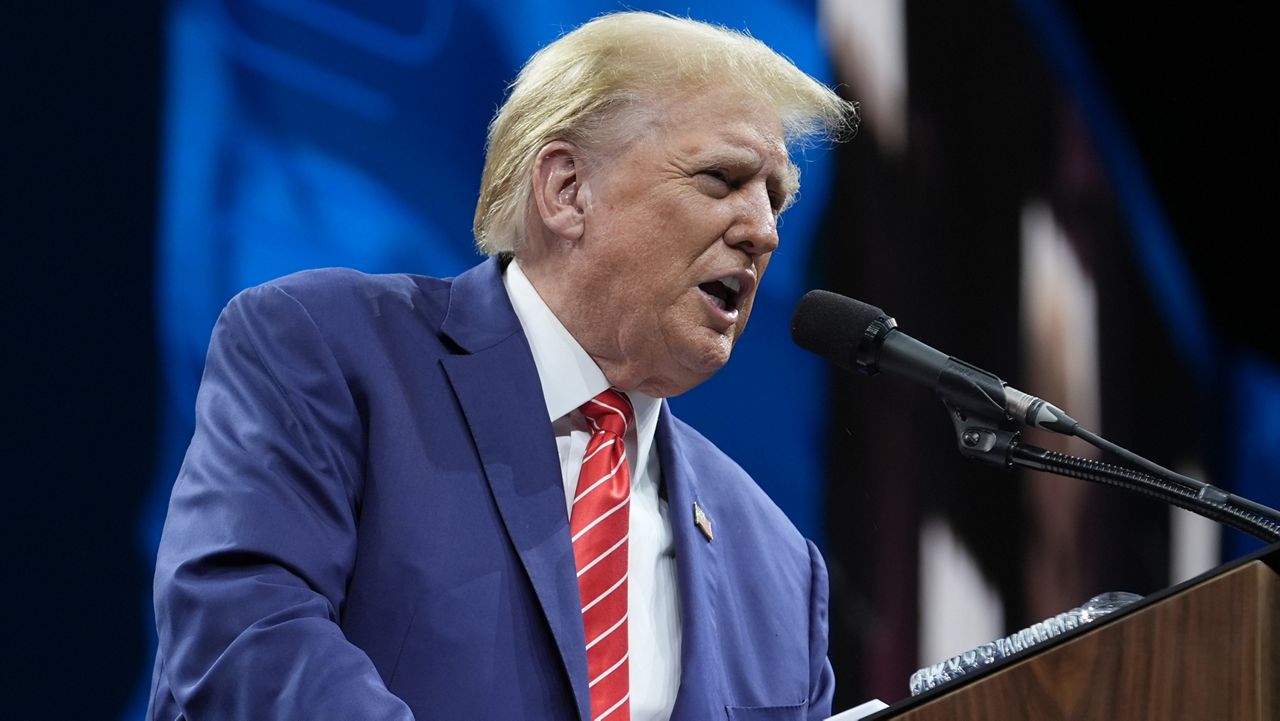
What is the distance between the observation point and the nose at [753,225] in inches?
74.7

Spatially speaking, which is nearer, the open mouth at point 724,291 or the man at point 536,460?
the man at point 536,460

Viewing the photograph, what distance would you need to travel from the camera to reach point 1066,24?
3.21 meters

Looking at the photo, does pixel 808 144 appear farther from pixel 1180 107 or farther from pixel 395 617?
pixel 1180 107

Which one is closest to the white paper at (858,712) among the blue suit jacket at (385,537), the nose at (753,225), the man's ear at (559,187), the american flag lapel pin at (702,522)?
the blue suit jacket at (385,537)

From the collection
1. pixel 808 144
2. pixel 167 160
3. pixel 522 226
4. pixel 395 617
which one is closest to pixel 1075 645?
pixel 395 617

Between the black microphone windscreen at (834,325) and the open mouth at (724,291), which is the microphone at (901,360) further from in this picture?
the open mouth at (724,291)

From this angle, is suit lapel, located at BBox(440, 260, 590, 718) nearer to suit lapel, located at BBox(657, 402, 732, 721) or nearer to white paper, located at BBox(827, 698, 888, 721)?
suit lapel, located at BBox(657, 402, 732, 721)

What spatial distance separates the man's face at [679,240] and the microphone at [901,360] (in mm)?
254

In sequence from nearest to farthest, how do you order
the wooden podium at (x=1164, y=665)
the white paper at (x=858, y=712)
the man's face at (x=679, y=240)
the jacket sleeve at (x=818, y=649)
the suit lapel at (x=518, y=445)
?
the wooden podium at (x=1164, y=665), the white paper at (x=858, y=712), the suit lapel at (x=518, y=445), the man's face at (x=679, y=240), the jacket sleeve at (x=818, y=649)

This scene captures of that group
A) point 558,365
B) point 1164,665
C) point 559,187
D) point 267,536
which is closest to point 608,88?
point 559,187

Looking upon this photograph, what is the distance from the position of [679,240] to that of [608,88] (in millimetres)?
253

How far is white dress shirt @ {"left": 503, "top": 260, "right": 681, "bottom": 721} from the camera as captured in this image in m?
1.81

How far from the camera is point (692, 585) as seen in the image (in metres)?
1.86

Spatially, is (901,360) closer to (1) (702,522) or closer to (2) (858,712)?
(2) (858,712)
